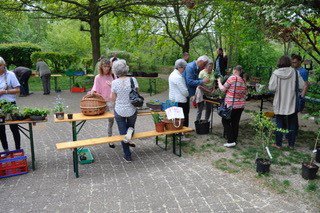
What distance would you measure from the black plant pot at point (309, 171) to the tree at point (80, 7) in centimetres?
955

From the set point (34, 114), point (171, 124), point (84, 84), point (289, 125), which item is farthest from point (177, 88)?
point (84, 84)

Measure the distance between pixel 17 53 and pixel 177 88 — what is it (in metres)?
16.3

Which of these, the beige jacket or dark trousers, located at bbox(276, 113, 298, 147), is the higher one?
the beige jacket

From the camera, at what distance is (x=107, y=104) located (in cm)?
612

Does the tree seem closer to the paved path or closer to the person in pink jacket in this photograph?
the person in pink jacket

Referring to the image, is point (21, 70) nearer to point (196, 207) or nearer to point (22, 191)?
point (22, 191)

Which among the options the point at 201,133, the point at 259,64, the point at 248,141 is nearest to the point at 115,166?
the point at 201,133

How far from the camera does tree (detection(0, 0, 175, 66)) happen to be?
41.5 ft

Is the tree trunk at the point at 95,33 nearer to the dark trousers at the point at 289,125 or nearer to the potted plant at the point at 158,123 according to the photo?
the potted plant at the point at 158,123

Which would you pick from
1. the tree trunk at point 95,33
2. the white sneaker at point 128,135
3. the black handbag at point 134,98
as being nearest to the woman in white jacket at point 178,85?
the black handbag at point 134,98

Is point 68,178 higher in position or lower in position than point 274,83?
lower

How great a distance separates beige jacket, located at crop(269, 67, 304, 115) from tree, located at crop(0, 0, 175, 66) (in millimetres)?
7769

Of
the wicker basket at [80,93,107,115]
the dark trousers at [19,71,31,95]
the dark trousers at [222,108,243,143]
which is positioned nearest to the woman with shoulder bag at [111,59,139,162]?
the wicker basket at [80,93,107,115]

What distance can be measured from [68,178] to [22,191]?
704 mm
